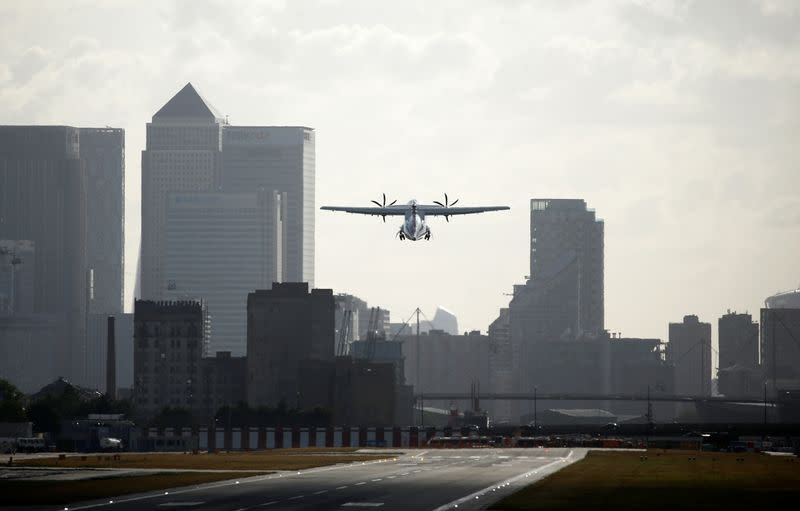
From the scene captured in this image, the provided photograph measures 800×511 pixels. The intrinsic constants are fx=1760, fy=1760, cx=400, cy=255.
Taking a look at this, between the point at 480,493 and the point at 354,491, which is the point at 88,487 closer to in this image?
the point at 354,491

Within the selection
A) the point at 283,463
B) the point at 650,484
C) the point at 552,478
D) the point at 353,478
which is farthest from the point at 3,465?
the point at 650,484

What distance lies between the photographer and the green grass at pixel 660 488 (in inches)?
4717

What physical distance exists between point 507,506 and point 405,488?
68.2 feet

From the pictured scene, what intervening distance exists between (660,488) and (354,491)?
24.6 metres

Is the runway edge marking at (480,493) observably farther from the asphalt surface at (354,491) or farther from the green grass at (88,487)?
the green grass at (88,487)

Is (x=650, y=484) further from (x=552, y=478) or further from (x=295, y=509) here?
(x=295, y=509)

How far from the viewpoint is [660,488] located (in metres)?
139

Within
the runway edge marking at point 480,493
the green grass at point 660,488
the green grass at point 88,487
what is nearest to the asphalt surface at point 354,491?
the runway edge marking at point 480,493

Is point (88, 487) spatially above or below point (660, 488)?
below

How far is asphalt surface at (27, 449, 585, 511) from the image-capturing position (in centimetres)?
11744

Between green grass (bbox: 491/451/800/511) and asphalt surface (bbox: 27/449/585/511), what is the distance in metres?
3.16

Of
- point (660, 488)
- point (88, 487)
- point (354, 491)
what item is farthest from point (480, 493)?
point (88, 487)

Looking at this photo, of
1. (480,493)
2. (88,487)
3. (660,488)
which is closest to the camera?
(480,493)

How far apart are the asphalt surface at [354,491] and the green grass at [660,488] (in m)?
3.16
